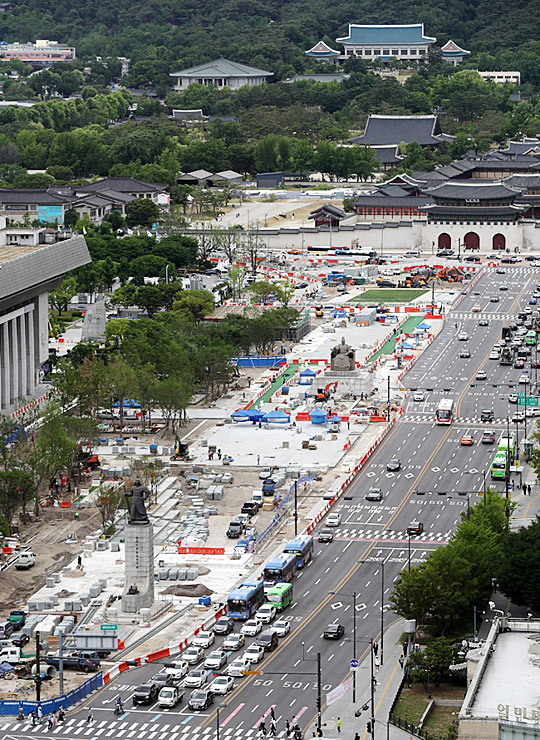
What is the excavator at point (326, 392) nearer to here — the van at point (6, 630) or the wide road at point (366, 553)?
the wide road at point (366, 553)

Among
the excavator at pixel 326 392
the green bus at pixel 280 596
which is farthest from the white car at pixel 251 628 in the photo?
the excavator at pixel 326 392

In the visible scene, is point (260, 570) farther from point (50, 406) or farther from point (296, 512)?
point (50, 406)

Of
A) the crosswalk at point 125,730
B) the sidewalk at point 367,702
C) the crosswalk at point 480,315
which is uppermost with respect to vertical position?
the crosswalk at point 480,315

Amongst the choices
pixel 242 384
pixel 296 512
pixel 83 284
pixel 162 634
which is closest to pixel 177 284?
pixel 83 284

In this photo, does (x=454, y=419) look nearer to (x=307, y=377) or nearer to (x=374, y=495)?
(x=307, y=377)

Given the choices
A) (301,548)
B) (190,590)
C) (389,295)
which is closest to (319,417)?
(301,548)
